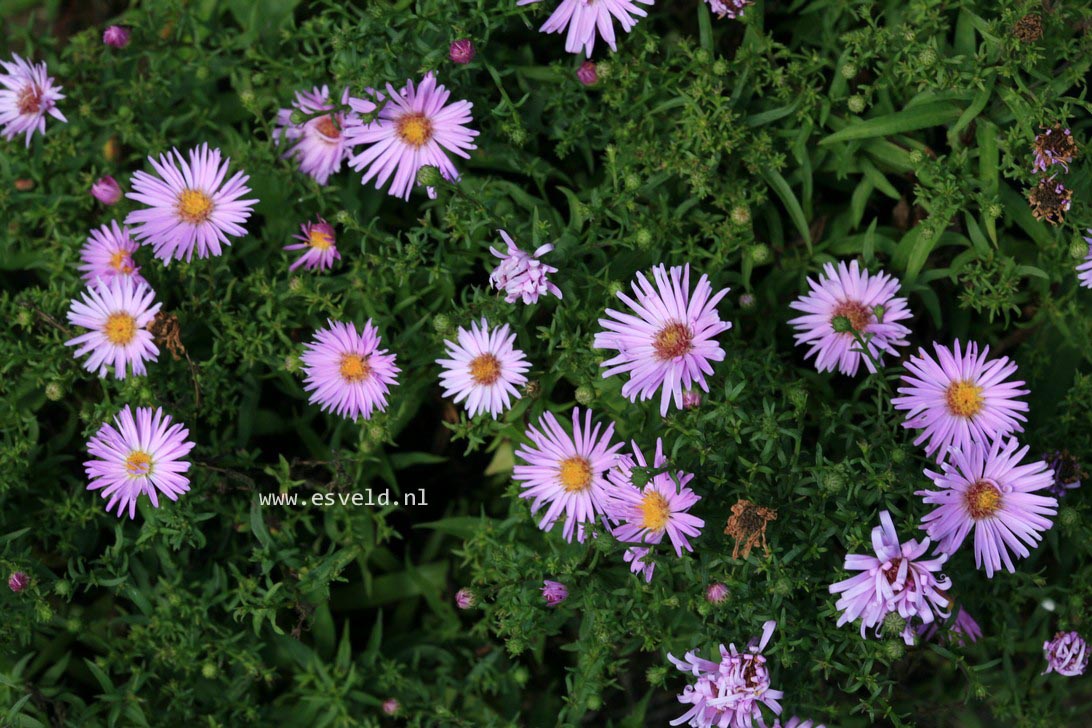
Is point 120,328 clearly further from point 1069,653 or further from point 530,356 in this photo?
point 1069,653

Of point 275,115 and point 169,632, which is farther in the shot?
point 275,115

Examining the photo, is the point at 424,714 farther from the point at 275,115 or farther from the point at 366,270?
the point at 275,115

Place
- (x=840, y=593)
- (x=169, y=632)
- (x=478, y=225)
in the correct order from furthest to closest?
(x=169, y=632) < (x=478, y=225) < (x=840, y=593)

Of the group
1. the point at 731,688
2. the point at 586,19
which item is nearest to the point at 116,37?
the point at 586,19

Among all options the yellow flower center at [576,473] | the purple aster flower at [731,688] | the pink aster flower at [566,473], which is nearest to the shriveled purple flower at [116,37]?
the pink aster flower at [566,473]

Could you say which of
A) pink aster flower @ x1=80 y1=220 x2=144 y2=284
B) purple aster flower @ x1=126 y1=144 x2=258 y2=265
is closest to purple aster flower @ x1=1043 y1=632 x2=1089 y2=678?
purple aster flower @ x1=126 y1=144 x2=258 y2=265

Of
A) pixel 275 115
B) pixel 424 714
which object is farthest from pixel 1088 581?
pixel 275 115
